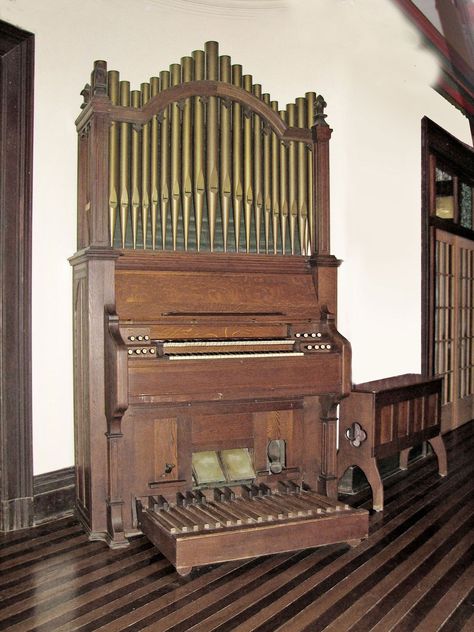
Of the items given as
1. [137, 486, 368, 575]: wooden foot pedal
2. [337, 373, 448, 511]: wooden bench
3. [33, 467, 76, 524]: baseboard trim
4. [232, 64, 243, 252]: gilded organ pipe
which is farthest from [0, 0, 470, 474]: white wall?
[137, 486, 368, 575]: wooden foot pedal

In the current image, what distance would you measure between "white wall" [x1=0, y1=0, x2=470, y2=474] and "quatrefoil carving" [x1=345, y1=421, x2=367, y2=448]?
0.55m

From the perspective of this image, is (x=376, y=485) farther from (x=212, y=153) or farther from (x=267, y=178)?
(x=212, y=153)

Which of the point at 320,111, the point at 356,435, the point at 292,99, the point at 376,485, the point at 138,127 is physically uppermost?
the point at 292,99

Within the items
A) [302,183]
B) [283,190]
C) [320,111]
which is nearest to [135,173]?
[283,190]

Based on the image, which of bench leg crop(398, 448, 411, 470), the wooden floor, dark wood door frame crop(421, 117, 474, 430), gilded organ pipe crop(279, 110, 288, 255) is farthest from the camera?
dark wood door frame crop(421, 117, 474, 430)

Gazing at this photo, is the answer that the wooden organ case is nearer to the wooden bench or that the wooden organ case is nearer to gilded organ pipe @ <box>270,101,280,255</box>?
gilded organ pipe @ <box>270,101,280,255</box>

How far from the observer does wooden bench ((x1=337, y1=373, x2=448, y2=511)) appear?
414 centimetres

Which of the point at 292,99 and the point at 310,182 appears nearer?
the point at 310,182

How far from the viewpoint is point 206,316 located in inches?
148

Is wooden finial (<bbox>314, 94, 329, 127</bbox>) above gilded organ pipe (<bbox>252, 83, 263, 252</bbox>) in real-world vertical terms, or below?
above

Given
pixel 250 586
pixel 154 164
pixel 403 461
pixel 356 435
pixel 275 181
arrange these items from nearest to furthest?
pixel 250 586 → pixel 154 164 → pixel 275 181 → pixel 356 435 → pixel 403 461

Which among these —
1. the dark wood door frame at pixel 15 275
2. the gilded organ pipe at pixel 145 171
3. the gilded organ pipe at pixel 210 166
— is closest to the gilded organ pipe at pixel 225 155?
the gilded organ pipe at pixel 210 166

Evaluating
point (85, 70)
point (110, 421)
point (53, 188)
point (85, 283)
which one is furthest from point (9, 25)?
point (110, 421)

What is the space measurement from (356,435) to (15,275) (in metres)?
2.40
